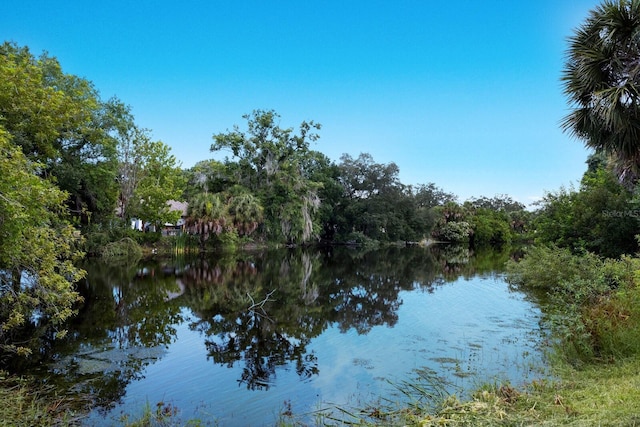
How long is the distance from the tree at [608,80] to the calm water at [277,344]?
4.87m

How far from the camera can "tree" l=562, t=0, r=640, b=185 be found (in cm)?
888

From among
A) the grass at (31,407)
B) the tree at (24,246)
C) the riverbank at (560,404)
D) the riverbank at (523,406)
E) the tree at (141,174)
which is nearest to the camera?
the riverbank at (560,404)

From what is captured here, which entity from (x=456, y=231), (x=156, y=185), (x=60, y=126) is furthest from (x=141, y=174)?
(x=456, y=231)

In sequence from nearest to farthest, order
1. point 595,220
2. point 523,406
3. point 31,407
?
point 523,406
point 31,407
point 595,220

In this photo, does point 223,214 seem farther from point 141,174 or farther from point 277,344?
point 277,344

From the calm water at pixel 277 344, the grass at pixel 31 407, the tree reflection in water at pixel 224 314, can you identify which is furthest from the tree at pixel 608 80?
the grass at pixel 31 407

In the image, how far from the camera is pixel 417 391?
7.01m

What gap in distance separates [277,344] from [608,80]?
32.1 feet

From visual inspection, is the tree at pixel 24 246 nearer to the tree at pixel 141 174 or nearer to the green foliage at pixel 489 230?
the tree at pixel 141 174

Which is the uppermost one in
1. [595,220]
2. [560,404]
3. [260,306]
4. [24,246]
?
[595,220]

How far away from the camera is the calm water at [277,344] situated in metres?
6.99

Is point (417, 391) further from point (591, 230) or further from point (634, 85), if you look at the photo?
point (591, 230)

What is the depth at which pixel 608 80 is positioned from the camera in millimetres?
9852

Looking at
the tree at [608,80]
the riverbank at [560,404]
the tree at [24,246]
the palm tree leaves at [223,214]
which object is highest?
the tree at [608,80]
